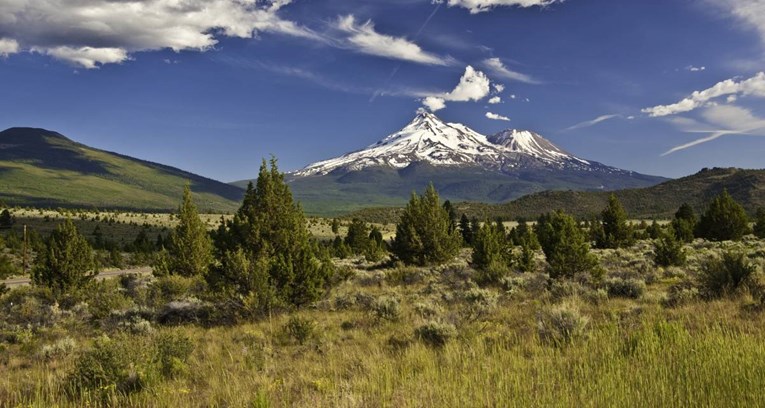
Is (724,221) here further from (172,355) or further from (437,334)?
(172,355)

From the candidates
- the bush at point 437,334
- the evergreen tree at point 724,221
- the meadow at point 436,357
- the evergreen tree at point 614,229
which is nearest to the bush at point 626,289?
the meadow at point 436,357

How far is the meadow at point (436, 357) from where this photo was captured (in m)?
4.31

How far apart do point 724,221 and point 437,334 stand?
44.3 meters

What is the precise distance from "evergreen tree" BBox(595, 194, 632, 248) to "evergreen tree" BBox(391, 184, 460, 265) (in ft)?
52.9

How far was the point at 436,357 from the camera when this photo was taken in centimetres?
654

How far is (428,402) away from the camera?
4.46m

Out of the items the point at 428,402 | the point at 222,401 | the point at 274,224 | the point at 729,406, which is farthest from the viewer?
the point at 274,224

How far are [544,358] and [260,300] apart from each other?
1082cm

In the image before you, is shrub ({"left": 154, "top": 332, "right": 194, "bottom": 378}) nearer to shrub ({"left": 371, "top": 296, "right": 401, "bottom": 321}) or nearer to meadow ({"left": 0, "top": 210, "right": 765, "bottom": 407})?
meadow ({"left": 0, "top": 210, "right": 765, "bottom": 407})

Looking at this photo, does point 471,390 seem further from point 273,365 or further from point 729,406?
point 273,365

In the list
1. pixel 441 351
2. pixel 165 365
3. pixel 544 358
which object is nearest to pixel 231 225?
pixel 165 365

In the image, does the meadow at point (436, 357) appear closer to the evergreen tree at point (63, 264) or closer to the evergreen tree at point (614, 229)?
the evergreen tree at point (63, 264)

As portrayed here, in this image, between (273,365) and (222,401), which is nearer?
(222,401)

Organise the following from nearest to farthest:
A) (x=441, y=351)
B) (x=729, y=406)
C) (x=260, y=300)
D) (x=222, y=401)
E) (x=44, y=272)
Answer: (x=729, y=406)
(x=222, y=401)
(x=441, y=351)
(x=260, y=300)
(x=44, y=272)
